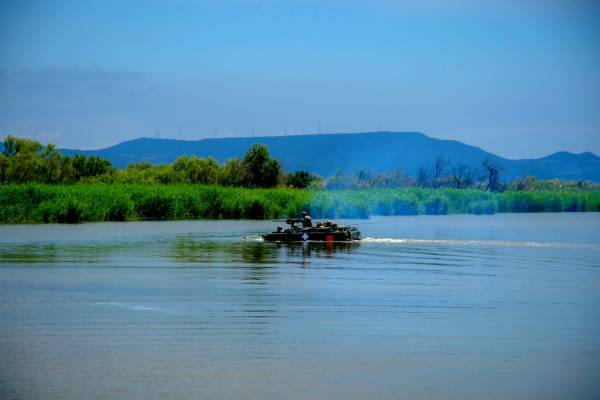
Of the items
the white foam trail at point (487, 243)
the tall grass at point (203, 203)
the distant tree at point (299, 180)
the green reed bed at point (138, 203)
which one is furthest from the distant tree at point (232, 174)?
the white foam trail at point (487, 243)

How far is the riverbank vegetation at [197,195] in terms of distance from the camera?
59062mm

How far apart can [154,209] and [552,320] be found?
162 ft

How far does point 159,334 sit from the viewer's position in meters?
17.0

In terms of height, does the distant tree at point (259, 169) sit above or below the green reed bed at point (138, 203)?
above

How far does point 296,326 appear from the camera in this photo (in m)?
18.0

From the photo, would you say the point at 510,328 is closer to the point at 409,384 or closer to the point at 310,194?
the point at 409,384

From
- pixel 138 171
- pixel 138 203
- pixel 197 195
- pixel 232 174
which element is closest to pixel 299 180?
pixel 232 174

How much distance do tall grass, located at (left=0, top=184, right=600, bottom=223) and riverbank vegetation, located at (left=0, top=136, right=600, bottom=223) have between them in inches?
2.3

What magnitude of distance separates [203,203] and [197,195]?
0.78 meters

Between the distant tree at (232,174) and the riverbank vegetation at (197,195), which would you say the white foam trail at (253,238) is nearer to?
the riverbank vegetation at (197,195)

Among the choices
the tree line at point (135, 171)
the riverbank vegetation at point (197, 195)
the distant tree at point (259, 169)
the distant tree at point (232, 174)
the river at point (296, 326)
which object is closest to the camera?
the river at point (296, 326)

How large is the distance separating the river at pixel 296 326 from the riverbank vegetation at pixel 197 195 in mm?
23530

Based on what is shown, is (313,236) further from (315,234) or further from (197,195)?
(197,195)

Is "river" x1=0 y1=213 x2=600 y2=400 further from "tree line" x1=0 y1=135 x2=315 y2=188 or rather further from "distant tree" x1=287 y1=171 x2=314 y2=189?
"distant tree" x1=287 y1=171 x2=314 y2=189
